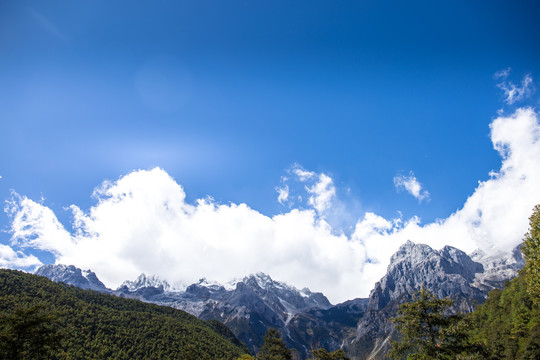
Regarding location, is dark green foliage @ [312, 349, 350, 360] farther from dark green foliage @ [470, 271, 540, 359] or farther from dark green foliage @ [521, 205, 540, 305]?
dark green foliage @ [521, 205, 540, 305]

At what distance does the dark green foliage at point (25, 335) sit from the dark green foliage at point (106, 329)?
2963 inches

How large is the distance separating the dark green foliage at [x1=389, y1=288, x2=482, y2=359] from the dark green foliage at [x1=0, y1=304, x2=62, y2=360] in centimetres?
4185

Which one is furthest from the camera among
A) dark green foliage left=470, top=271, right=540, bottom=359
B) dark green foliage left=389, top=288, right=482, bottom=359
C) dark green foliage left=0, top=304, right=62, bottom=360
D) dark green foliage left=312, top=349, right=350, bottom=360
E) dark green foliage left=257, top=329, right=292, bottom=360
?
dark green foliage left=470, top=271, right=540, bottom=359

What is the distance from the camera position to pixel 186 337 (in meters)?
142

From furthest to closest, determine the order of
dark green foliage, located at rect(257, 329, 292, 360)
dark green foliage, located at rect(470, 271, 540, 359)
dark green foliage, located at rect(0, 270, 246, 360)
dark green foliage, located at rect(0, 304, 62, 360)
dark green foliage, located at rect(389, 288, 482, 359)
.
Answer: dark green foliage, located at rect(0, 270, 246, 360)
dark green foliage, located at rect(470, 271, 540, 359)
dark green foliage, located at rect(257, 329, 292, 360)
dark green foliage, located at rect(0, 304, 62, 360)
dark green foliage, located at rect(389, 288, 482, 359)

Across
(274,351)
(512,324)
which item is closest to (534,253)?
(274,351)

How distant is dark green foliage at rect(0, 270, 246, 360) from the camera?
364 feet

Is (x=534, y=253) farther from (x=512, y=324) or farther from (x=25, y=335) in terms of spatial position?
(x=512, y=324)

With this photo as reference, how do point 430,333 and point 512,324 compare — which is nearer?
point 430,333

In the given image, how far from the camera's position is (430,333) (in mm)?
29000

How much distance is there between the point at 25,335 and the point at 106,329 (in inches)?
4207

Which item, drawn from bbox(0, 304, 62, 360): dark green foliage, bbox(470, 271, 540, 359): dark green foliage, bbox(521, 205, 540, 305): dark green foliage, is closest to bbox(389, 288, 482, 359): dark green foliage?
bbox(521, 205, 540, 305): dark green foliage

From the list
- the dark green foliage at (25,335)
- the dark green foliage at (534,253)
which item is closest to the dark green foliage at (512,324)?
the dark green foliage at (534,253)

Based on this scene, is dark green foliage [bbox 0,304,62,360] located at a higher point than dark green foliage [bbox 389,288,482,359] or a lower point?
lower
